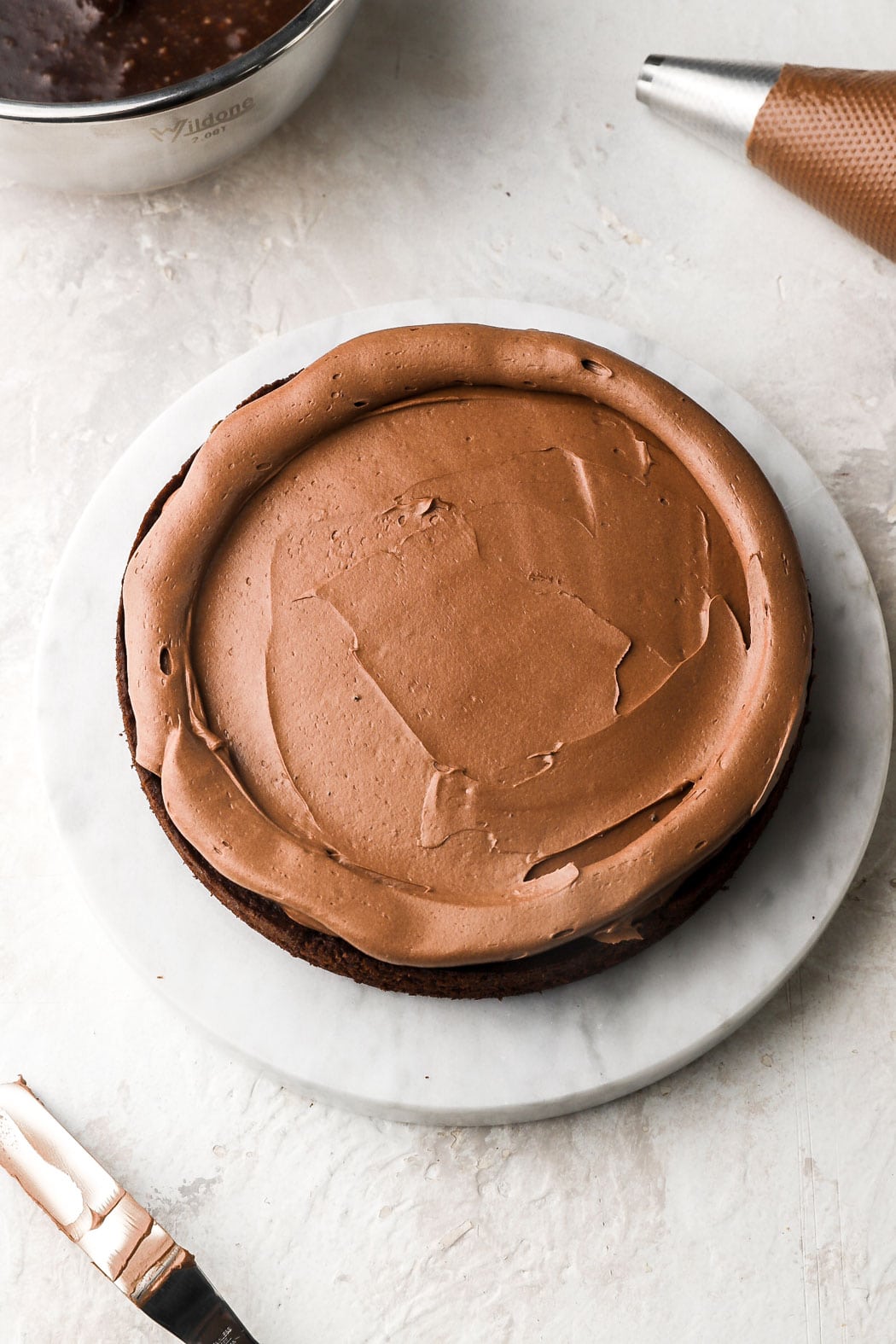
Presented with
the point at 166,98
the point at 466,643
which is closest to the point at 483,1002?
the point at 466,643

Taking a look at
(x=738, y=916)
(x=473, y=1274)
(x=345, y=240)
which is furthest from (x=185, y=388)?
(x=473, y=1274)

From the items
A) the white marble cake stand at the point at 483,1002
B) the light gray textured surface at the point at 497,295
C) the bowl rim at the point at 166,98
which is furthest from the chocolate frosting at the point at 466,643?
the bowl rim at the point at 166,98

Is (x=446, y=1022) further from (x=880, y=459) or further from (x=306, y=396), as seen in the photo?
(x=880, y=459)

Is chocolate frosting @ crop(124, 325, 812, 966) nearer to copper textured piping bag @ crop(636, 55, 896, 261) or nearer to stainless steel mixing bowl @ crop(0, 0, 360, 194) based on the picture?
stainless steel mixing bowl @ crop(0, 0, 360, 194)

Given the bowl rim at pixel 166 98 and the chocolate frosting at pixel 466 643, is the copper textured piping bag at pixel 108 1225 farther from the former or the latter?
the bowl rim at pixel 166 98

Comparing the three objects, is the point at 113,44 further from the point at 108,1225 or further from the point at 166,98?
the point at 108,1225

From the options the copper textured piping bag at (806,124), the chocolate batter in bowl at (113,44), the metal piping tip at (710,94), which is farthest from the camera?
the metal piping tip at (710,94)
